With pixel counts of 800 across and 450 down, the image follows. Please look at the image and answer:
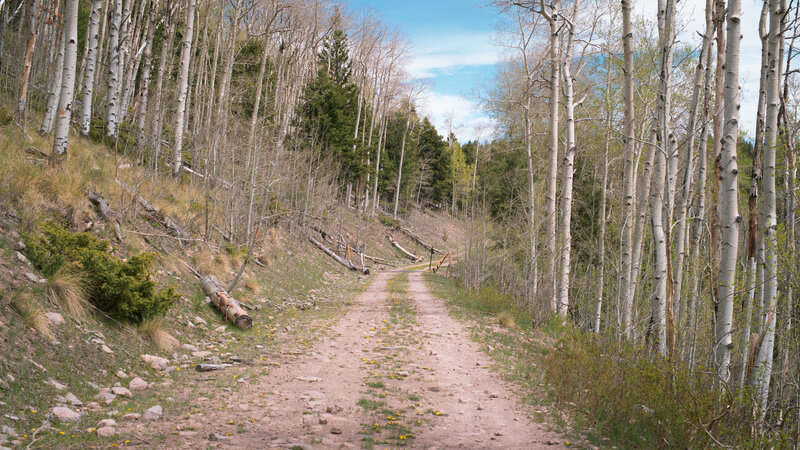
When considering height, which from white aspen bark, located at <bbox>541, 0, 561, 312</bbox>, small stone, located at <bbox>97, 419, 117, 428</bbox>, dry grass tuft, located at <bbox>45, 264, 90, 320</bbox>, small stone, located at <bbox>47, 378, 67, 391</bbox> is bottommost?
small stone, located at <bbox>97, 419, 117, 428</bbox>

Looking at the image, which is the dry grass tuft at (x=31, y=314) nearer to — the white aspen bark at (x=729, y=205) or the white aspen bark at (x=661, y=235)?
the white aspen bark at (x=729, y=205)

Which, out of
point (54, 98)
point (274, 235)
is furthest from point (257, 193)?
point (54, 98)

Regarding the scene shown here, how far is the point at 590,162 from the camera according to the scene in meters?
22.7

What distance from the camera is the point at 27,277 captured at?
18.8 ft

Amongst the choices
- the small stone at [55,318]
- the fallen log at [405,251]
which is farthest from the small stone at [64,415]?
the fallen log at [405,251]

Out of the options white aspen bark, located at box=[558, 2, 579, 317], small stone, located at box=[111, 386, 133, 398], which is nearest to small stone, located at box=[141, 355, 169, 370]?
small stone, located at box=[111, 386, 133, 398]

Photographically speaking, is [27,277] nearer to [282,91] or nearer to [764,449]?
[764,449]

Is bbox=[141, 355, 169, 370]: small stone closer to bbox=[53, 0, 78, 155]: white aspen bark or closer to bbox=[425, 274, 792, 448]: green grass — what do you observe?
bbox=[425, 274, 792, 448]: green grass

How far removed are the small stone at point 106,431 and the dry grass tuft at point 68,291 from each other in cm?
233

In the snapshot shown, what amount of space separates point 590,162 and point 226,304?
18936 mm

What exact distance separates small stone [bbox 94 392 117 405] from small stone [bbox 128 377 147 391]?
36cm

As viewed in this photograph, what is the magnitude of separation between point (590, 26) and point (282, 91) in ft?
62.7

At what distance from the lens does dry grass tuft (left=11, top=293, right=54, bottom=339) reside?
5.05 m

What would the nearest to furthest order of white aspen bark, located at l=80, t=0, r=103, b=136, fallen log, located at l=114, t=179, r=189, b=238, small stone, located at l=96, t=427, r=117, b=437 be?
small stone, located at l=96, t=427, r=117, b=437
white aspen bark, located at l=80, t=0, r=103, b=136
fallen log, located at l=114, t=179, r=189, b=238
